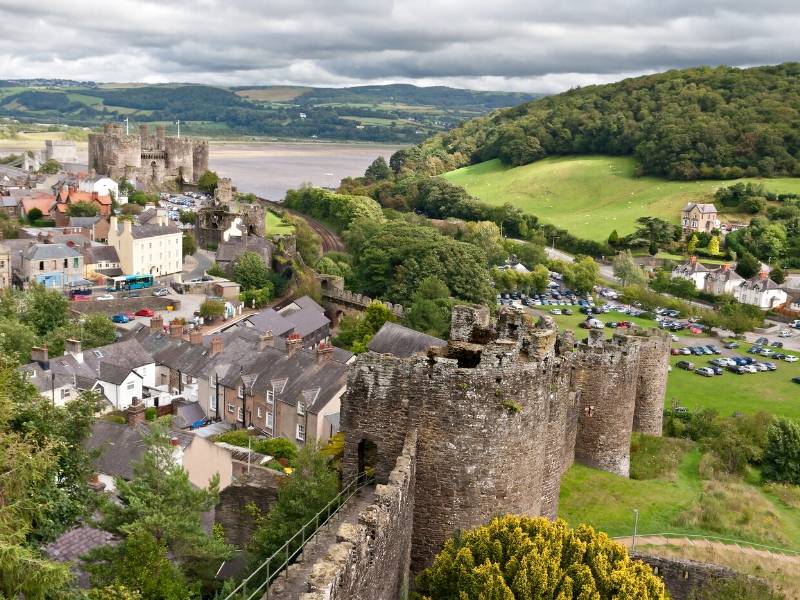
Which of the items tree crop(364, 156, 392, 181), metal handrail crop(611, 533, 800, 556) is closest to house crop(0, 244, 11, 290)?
metal handrail crop(611, 533, 800, 556)

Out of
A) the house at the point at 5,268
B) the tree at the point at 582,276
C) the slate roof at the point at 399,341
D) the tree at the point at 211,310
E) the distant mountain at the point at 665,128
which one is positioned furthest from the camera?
the distant mountain at the point at 665,128

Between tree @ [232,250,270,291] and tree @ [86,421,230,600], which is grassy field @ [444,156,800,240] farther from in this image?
tree @ [86,421,230,600]

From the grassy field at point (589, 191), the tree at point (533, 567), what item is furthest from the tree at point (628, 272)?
the tree at point (533, 567)

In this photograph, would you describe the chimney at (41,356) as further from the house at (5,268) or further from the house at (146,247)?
the house at (146,247)

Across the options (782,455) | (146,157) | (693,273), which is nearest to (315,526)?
(782,455)

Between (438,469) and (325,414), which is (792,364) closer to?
(325,414)

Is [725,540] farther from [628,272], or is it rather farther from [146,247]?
[628,272]
